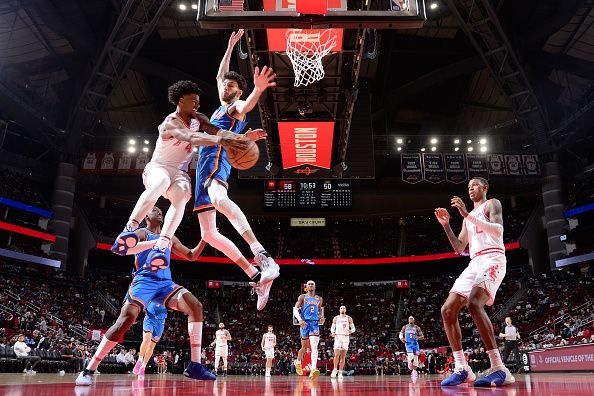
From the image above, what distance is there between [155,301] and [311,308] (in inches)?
246

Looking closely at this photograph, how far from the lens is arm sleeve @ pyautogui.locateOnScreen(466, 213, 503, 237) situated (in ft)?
16.6

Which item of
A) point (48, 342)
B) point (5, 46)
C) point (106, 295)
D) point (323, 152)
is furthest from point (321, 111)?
point (106, 295)

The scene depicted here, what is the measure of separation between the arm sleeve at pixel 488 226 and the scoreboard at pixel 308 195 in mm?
20407

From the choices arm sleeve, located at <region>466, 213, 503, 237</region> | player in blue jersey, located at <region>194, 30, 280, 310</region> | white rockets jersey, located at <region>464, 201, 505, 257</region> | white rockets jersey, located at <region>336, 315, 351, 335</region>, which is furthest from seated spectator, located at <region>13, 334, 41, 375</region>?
arm sleeve, located at <region>466, 213, 503, 237</region>

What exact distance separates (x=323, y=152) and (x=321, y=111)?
3046 millimetres

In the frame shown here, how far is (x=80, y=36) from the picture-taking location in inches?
883

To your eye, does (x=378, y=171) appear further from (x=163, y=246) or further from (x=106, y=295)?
(x=163, y=246)

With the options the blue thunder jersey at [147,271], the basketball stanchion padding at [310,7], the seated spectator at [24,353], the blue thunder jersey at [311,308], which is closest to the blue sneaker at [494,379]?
the blue thunder jersey at [147,271]

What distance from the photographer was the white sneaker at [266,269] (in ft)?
15.1

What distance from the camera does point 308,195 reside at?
25906 mm

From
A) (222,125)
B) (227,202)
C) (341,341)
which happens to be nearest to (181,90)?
(222,125)

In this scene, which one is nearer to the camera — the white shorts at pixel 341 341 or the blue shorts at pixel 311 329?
the blue shorts at pixel 311 329

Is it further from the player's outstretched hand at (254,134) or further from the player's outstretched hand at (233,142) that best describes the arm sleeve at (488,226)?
the player's outstretched hand at (233,142)

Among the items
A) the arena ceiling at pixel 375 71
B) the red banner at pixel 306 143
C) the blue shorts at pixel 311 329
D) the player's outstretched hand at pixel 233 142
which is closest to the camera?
the player's outstretched hand at pixel 233 142
